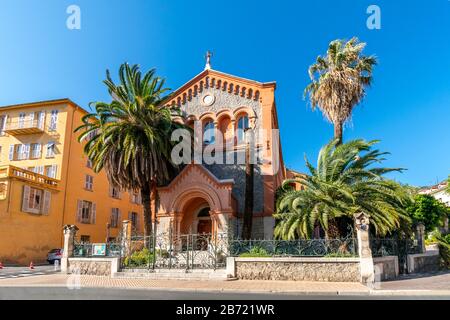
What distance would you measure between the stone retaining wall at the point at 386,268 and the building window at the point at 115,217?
28635 millimetres

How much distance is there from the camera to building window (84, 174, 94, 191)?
3320 cm

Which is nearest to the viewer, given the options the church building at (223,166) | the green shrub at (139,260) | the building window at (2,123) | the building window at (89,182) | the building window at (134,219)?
the green shrub at (139,260)

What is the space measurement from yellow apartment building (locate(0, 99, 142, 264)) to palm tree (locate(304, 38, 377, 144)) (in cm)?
1627

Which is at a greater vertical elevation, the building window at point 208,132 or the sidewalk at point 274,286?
the building window at point 208,132

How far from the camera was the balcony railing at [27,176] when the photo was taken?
83.3ft

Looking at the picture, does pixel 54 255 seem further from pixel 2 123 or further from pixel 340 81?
pixel 340 81

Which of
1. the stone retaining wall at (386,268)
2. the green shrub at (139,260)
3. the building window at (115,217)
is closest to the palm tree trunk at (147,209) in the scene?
the green shrub at (139,260)

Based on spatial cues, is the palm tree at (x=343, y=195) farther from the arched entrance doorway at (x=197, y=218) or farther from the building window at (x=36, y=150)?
the building window at (x=36, y=150)

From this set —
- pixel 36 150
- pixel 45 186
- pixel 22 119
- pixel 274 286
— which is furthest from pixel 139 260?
pixel 22 119

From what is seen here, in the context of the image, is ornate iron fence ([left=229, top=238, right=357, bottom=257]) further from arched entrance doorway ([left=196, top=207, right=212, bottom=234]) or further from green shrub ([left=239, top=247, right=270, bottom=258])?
arched entrance doorway ([left=196, top=207, right=212, bottom=234])

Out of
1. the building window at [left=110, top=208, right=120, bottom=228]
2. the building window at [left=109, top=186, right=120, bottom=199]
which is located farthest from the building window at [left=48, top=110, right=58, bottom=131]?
the building window at [left=110, top=208, right=120, bottom=228]
